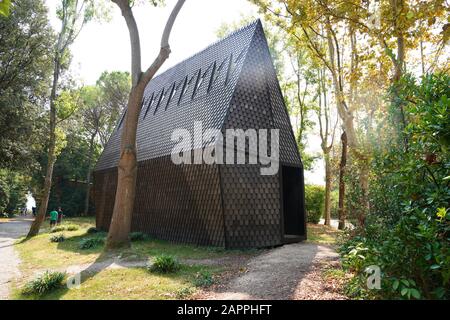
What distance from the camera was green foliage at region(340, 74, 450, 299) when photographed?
4.16 metres

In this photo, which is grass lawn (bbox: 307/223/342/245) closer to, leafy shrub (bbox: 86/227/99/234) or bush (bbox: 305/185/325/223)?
bush (bbox: 305/185/325/223)

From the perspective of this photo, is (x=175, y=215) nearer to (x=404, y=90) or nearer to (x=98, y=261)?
(x=98, y=261)

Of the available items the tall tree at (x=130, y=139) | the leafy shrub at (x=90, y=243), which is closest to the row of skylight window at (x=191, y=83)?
the tall tree at (x=130, y=139)

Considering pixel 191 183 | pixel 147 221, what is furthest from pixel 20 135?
pixel 191 183

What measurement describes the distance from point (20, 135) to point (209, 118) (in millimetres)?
17142

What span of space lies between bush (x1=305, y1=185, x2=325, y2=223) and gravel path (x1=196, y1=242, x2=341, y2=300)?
1449 cm

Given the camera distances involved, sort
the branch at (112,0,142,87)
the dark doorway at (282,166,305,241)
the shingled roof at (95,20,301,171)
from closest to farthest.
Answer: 1. the branch at (112,0,142,87)
2. the shingled roof at (95,20,301,171)
3. the dark doorway at (282,166,305,241)

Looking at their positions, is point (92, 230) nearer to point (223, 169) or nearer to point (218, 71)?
point (223, 169)

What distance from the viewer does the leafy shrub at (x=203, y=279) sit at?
23.1ft

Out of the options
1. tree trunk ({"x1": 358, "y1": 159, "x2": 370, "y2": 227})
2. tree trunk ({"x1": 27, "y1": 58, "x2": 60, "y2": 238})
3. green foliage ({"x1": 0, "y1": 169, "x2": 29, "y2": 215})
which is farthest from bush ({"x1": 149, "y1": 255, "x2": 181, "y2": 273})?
green foliage ({"x1": 0, "y1": 169, "x2": 29, "y2": 215})

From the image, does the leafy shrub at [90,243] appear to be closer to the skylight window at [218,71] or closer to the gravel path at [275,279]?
the gravel path at [275,279]

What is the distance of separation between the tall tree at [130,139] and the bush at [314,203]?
1549 centimetres

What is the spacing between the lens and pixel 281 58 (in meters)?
27.0

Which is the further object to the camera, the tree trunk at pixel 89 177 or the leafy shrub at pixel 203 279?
the tree trunk at pixel 89 177
